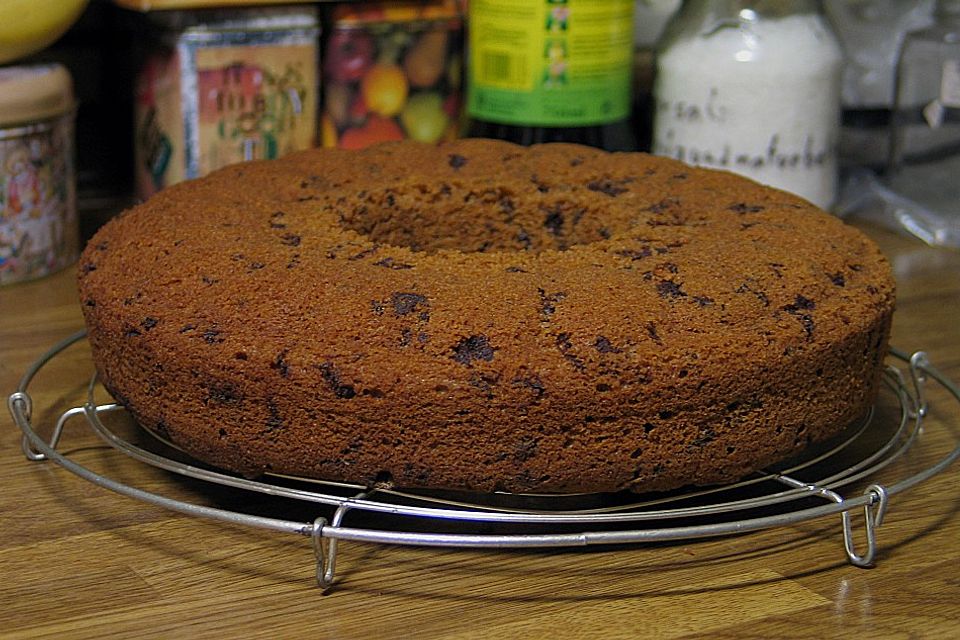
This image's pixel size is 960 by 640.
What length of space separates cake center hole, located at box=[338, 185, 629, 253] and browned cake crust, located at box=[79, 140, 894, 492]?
9cm

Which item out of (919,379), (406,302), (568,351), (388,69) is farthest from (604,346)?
(388,69)

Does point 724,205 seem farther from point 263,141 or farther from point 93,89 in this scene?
point 93,89

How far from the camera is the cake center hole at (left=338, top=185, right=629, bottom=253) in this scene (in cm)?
101

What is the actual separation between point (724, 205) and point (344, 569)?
1.38 feet

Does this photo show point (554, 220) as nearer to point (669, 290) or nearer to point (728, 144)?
point (669, 290)

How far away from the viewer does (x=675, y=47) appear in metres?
1.47

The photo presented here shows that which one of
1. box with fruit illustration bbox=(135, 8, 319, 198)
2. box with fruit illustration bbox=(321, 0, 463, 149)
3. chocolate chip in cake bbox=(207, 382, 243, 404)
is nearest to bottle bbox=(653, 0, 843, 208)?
box with fruit illustration bbox=(321, 0, 463, 149)

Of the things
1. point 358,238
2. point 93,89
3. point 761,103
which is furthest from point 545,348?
point 93,89

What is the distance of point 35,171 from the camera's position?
1.30m

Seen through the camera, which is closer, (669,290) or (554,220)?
(669,290)

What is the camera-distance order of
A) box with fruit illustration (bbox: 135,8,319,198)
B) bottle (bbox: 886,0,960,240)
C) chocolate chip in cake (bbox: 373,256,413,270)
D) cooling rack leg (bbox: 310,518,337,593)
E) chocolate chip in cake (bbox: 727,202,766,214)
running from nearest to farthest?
cooling rack leg (bbox: 310,518,337,593), chocolate chip in cake (bbox: 373,256,413,270), chocolate chip in cake (bbox: 727,202,766,214), box with fruit illustration (bbox: 135,8,319,198), bottle (bbox: 886,0,960,240)

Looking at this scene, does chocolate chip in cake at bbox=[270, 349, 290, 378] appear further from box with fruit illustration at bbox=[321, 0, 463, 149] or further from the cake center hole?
box with fruit illustration at bbox=[321, 0, 463, 149]

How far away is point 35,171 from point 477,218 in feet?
1.78

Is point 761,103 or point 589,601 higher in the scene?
point 761,103
